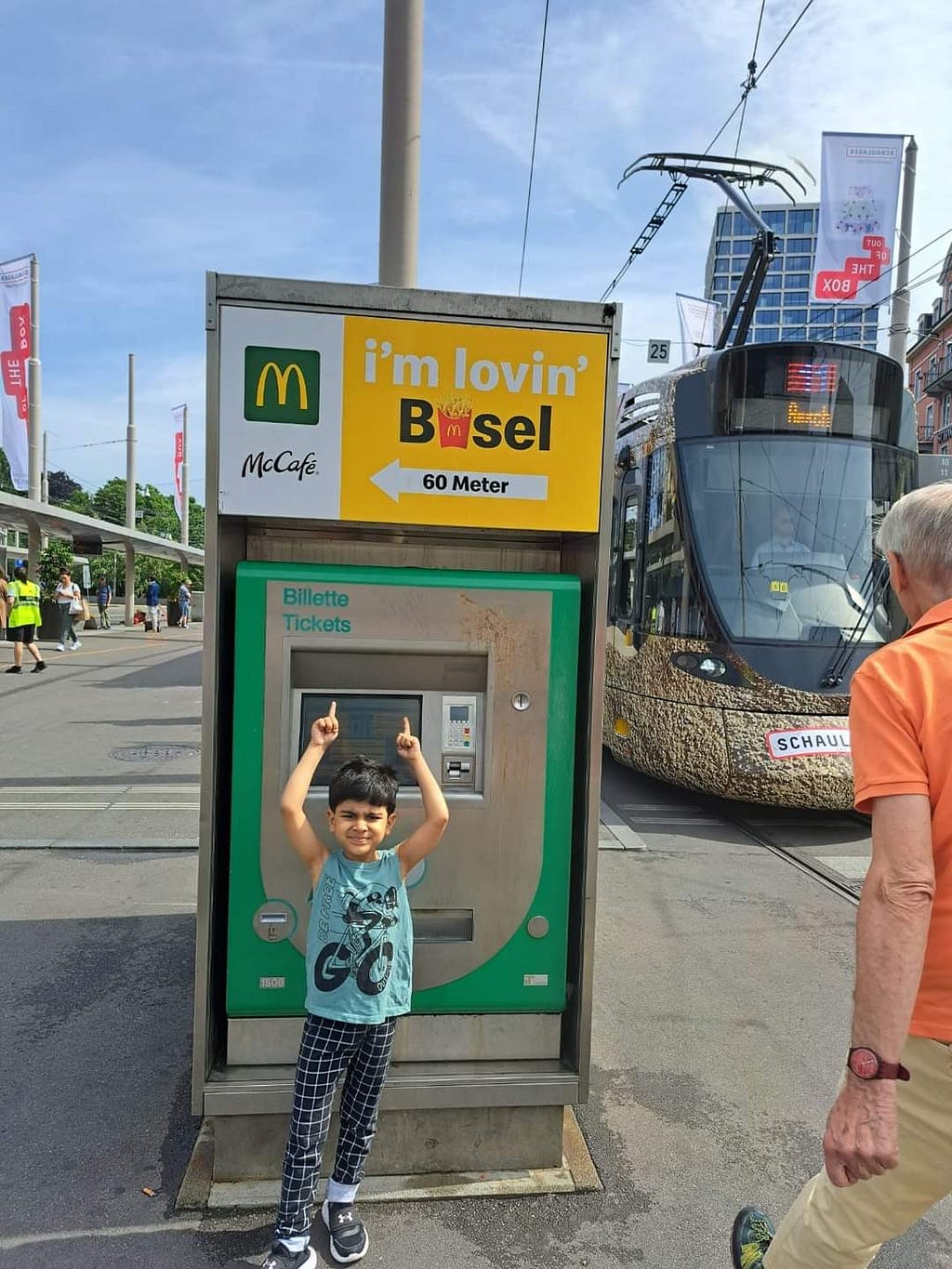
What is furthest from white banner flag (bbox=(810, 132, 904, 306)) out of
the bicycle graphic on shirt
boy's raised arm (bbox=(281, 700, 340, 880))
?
the bicycle graphic on shirt

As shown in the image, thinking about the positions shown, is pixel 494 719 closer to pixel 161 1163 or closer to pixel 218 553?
pixel 218 553

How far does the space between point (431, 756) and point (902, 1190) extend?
59.0 inches

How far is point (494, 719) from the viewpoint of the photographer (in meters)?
2.68

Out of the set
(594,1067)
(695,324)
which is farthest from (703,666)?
(695,324)

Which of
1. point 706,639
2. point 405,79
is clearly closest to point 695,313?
point 706,639

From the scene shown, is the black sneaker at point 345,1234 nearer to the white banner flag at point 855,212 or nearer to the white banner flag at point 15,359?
the white banner flag at point 855,212

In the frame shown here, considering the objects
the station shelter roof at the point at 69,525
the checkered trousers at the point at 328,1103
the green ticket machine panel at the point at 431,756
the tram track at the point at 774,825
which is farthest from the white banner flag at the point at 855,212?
the station shelter roof at the point at 69,525

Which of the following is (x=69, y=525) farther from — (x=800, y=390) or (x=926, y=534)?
(x=926, y=534)

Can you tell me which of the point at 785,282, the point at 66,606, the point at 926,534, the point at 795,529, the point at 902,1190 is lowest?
the point at 902,1190

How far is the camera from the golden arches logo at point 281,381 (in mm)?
2520

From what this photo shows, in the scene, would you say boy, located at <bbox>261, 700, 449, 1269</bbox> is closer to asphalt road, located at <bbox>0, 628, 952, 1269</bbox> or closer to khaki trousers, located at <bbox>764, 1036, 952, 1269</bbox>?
asphalt road, located at <bbox>0, 628, 952, 1269</bbox>

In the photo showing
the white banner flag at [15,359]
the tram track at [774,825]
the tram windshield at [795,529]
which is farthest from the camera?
the white banner flag at [15,359]

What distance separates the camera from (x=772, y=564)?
6.96 meters

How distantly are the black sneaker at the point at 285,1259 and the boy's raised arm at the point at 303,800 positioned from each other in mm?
890
